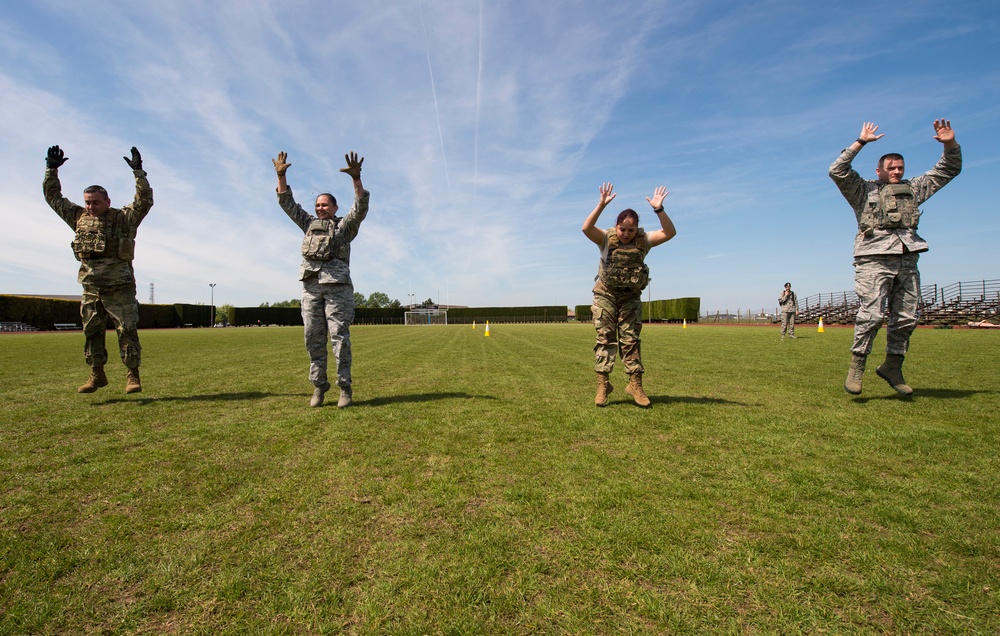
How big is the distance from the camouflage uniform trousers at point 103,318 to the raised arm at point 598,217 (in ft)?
17.3

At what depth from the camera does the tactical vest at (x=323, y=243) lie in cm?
473

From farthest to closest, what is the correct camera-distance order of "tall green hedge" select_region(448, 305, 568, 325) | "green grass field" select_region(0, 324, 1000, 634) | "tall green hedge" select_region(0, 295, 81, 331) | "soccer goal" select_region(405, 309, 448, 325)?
"tall green hedge" select_region(448, 305, 568, 325), "soccer goal" select_region(405, 309, 448, 325), "tall green hedge" select_region(0, 295, 81, 331), "green grass field" select_region(0, 324, 1000, 634)

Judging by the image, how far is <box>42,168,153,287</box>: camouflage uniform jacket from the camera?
16.7 feet

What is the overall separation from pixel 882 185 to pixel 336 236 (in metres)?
5.98

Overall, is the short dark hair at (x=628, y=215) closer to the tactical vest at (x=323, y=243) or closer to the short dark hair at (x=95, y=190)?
the tactical vest at (x=323, y=243)

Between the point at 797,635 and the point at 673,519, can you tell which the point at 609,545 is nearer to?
the point at 673,519

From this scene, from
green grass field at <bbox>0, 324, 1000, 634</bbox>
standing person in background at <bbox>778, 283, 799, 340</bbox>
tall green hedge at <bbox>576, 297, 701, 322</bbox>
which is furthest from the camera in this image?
tall green hedge at <bbox>576, 297, 701, 322</bbox>

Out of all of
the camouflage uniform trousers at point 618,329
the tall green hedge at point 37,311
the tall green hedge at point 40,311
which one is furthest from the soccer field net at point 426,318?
the camouflage uniform trousers at point 618,329

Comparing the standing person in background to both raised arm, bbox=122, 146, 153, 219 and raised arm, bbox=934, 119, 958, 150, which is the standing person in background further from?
raised arm, bbox=122, 146, 153, 219

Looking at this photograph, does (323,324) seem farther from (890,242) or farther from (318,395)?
(890,242)

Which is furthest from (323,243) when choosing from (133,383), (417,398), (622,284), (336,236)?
(622,284)

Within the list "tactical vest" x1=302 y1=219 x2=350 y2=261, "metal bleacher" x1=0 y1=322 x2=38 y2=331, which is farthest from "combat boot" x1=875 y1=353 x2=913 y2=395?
"metal bleacher" x1=0 y1=322 x2=38 y2=331

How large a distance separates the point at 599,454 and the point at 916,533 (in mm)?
→ 1586

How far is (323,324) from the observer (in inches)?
191
